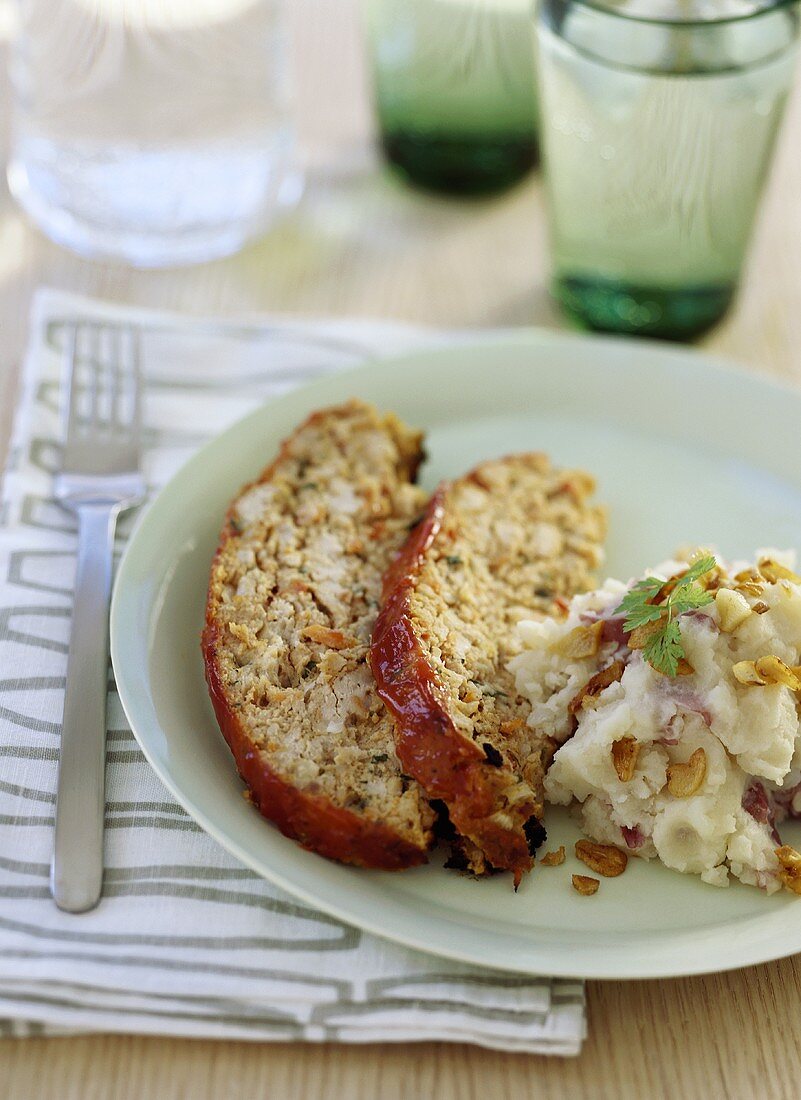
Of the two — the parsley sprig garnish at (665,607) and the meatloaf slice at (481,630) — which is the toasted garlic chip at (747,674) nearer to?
the parsley sprig garnish at (665,607)

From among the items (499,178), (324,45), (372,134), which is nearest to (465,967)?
(499,178)

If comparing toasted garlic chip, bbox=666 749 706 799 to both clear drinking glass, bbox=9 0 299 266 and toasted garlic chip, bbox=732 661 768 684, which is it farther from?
clear drinking glass, bbox=9 0 299 266

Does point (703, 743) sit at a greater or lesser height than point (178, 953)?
greater

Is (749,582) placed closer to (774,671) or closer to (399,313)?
(774,671)

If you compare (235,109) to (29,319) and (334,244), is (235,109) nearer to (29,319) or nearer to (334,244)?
(334,244)

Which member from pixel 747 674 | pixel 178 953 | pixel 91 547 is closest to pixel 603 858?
pixel 747 674

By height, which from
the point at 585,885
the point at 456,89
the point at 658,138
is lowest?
the point at 585,885

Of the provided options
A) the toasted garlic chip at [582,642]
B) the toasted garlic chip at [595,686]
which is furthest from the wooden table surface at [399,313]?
the toasted garlic chip at [582,642]
